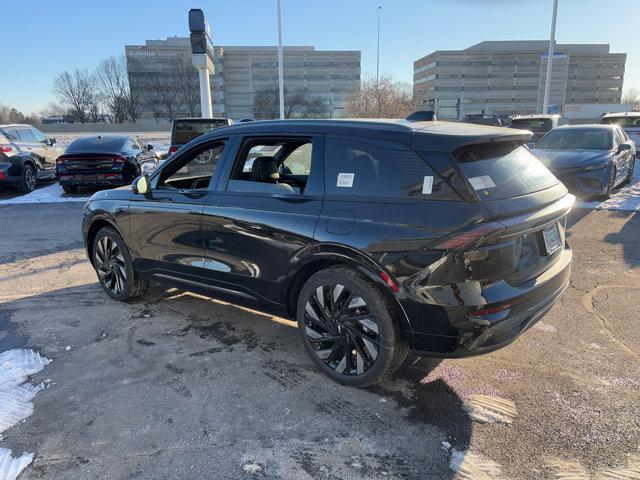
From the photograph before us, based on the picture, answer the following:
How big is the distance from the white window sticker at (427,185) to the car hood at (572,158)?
720 cm

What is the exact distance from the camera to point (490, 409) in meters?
2.91

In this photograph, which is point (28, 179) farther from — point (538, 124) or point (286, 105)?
point (286, 105)

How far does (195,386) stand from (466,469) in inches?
71.8

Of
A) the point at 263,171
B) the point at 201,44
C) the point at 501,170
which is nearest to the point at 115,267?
the point at 263,171

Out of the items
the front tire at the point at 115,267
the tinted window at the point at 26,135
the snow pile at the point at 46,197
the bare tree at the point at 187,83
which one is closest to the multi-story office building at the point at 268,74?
the bare tree at the point at 187,83

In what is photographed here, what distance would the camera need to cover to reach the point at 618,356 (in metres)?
3.51

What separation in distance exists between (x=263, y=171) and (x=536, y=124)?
14.0 m

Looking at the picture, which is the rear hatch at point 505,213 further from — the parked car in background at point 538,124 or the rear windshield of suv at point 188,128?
the parked car in background at point 538,124

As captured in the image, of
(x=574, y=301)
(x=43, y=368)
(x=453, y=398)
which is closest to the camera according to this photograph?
(x=453, y=398)

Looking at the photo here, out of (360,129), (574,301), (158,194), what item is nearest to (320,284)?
(360,129)

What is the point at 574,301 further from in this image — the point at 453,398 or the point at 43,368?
the point at 43,368

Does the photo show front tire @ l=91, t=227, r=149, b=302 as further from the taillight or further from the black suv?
the taillight

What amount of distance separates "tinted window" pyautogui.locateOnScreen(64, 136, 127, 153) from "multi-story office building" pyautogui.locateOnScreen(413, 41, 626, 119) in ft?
334

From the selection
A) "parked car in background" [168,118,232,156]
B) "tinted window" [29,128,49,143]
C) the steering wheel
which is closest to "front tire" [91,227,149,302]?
the steering wheel
